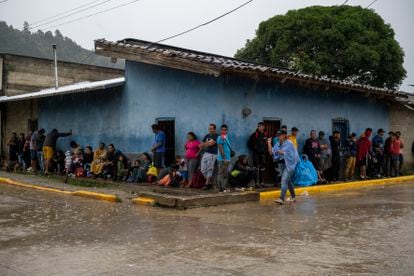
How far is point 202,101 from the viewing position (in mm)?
12820

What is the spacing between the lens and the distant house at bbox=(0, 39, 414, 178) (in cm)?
1253

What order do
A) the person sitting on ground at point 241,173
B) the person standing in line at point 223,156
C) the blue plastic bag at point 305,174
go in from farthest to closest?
the blue plastic bag at point 305,174 → the person sitting on ground at point 241,173 → the person standing in line at point 223,156

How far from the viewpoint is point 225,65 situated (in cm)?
1123

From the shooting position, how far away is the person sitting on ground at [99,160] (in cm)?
1515

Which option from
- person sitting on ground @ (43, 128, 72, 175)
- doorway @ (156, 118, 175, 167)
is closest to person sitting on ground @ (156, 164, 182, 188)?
doorway @ (156, 118, 175, 167)

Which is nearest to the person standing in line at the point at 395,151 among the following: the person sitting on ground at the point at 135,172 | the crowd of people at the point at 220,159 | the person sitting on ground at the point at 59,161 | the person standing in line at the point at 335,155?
the crowd of people at the point at 220,159

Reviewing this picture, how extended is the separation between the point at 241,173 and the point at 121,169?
4.17 m

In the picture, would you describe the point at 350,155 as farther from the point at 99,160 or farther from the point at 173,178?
the point at 99,160

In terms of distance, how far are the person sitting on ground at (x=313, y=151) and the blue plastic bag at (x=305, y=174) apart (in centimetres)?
31

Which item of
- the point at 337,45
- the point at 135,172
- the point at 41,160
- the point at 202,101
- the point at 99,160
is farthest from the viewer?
the point at 337,45

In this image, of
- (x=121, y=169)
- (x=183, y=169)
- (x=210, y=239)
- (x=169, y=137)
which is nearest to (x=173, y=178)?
(x=183, y=169)

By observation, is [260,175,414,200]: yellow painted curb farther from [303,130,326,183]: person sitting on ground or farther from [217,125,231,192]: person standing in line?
[217,125,231,192]: person standing in line

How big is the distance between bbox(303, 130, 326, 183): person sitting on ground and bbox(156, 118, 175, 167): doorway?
12.8 ft

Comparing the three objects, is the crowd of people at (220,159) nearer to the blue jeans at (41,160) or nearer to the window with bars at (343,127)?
the blue jeans at (41,160)
